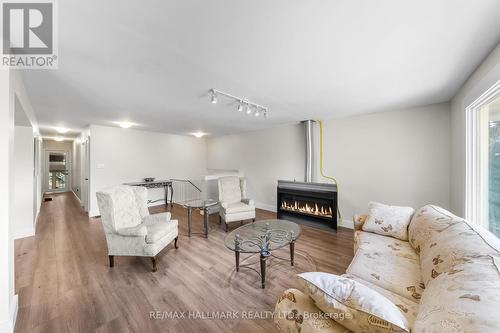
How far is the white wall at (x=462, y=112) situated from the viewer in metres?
1.59

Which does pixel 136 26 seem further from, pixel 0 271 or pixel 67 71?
pixel 0 271

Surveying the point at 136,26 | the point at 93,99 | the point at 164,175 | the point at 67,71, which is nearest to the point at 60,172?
the point at 164,175

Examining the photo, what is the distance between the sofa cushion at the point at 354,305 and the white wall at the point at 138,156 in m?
5.43

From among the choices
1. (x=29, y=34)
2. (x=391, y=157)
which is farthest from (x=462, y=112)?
(x=29, y=34)

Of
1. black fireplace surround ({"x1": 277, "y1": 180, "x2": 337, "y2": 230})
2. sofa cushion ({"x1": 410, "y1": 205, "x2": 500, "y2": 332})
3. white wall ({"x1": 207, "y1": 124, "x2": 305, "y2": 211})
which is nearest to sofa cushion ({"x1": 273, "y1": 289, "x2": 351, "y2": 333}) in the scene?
sofa cushion ({"x1": 410, "y1": 205, "x2": 500, "y2": 332})

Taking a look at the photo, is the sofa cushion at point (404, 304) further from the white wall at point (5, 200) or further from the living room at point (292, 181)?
the white wall at point (5, 200)

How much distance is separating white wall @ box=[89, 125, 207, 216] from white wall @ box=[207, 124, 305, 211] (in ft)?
3.89

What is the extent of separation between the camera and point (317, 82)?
218 cm

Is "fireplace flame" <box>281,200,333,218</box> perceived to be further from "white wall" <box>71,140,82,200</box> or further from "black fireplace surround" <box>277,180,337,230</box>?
"white wall" <box>71,140,82,200</box>

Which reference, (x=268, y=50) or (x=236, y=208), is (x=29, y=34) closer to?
(x=268, y=50)

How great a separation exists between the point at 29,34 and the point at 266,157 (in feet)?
14.5

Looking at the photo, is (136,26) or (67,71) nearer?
(136,26)

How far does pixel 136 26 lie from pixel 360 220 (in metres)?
3.07

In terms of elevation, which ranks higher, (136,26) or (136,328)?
(136,26)
